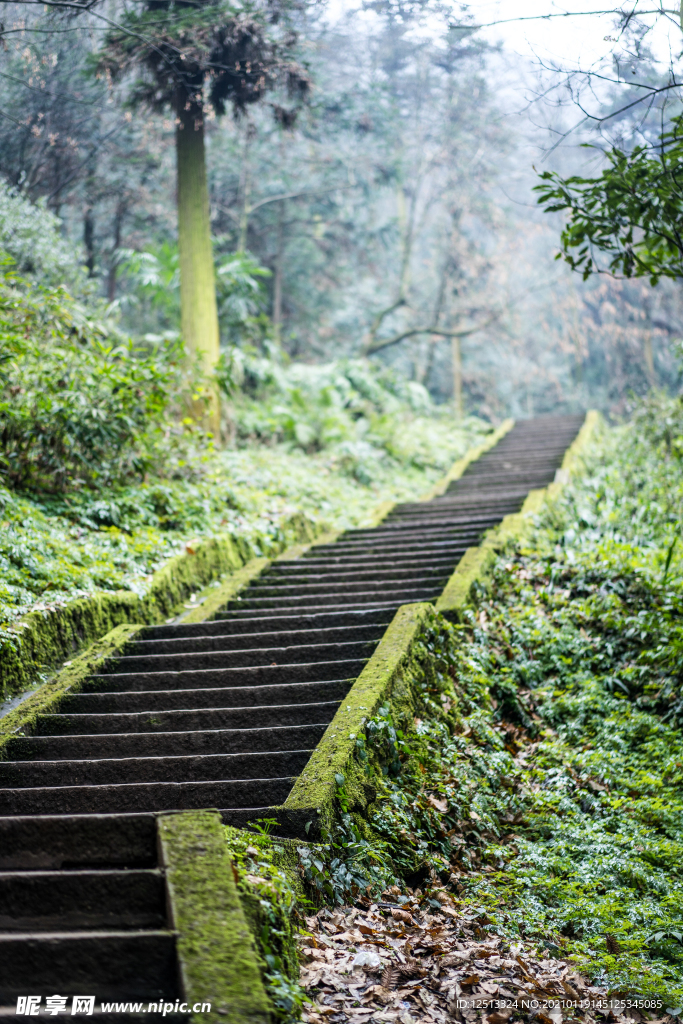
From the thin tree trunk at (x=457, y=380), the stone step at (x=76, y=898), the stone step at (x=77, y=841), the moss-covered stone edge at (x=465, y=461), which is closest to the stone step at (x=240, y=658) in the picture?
the stone step at (x=77, y=841)

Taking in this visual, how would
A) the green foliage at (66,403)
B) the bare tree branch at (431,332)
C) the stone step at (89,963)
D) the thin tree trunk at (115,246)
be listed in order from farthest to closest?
the bare tree branch at (431,332) → the thin tree trunk at (115,246) → the green foliage at (66,403) → the stone step at (89,963)

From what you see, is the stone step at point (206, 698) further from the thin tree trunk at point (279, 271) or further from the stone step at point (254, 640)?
the thin tree trunk at point (279, 271)

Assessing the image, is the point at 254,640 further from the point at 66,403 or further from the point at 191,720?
the point at 66,403

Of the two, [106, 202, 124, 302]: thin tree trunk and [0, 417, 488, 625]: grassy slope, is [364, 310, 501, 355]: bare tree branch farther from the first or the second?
[106, 202, 124, 302]: thin tree trunk

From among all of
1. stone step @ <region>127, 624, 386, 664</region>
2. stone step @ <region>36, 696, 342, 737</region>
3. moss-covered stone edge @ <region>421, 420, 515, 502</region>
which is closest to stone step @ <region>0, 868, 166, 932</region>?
stone step @ <region>36, 696, 342, 737</region>

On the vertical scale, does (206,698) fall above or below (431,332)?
below

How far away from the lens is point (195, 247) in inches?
451

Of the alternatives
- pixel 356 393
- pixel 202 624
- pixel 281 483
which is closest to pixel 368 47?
pixel 356 393

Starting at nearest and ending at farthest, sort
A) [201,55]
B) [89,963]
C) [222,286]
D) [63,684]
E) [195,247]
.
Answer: [89,963]
[63,684]
[201,55]
[195,247]
[222,286]

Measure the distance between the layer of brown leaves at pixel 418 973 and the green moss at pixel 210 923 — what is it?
47 centimetres

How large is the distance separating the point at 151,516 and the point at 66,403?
1453mm

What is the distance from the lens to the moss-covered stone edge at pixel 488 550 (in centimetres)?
654

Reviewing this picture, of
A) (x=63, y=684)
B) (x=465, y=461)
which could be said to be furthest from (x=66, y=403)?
(x=465, y=461)

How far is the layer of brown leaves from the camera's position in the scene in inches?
117
